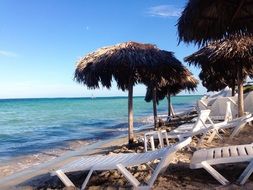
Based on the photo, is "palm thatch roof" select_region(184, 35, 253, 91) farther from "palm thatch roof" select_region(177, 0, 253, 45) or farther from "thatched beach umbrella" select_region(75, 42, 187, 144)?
"palm thatch roof" select_region(177, 0, 253, 45)

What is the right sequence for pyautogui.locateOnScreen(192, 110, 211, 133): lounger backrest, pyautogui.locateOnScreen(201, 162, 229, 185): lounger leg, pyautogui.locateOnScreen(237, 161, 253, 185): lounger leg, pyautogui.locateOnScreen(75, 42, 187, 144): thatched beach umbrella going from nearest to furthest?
1. pyautogui.locateOnScreen(237, 161, 253, 185): lounger leg
2. pyautogui.locateOnScreen(201, 162, 229, 185): lounger leg
3. pyautogui.locateOnScreen(192, 110, 211, 133): lounger backrest
4. pyautogui.locateOnScreen(75, 42, 187, 144): thatched beach umbrella

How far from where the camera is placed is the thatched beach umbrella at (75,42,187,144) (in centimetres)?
953

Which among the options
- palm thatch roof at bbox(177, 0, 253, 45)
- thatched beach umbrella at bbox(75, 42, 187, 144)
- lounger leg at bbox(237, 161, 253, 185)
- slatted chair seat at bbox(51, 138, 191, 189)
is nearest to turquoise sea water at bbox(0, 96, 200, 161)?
thatched beach umbrella at bbox(75, 42, 187, 144)

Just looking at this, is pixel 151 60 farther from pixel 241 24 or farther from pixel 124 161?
pixel 124 161

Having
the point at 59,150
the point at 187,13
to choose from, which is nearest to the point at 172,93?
the point at 59,150

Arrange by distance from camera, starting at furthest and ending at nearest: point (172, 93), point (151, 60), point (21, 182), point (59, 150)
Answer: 1. point (172, 93)
2. point (59, 150)
3. point (151, 60)
4. point (21, 182)

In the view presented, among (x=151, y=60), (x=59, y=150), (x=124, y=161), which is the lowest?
(x=59, y=150)

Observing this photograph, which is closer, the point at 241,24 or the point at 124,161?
the point at 124,161

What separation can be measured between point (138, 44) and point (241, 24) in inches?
185

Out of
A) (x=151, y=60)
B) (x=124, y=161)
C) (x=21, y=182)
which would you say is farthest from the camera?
(x=151, y=60)

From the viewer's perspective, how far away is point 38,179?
24.4ft

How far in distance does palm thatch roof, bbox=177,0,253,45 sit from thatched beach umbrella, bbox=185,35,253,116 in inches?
162

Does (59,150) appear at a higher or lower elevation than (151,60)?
lower

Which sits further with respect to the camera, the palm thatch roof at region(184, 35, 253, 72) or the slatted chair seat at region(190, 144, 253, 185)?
the palm thatch roof at region(184, 35, 253, 72)
